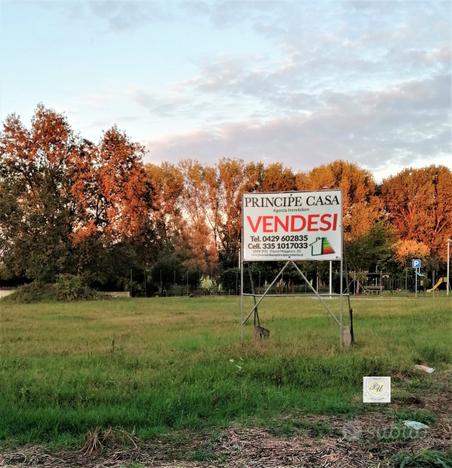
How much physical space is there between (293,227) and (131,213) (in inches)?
1159

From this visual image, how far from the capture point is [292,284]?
58938 millimetres

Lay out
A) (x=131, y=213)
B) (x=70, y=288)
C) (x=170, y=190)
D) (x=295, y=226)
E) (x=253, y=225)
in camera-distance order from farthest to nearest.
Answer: (x=170, y=190)
(x=131, y=213)
(x=70, y=288)
(x=253, y=225)
(x=295, y=226)

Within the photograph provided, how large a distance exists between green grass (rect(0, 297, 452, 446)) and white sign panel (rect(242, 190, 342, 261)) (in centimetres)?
184

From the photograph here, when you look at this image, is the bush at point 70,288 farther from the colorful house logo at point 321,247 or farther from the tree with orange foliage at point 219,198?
the colorful house logo at point 321,247

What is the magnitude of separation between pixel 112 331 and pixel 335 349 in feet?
22.4

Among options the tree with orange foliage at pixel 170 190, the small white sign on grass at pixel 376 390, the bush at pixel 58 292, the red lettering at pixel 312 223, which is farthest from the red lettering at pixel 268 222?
the tree with orange foliage at pixel 170 190

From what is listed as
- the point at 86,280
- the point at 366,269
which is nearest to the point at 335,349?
the point at 86,280

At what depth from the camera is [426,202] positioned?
5841cm

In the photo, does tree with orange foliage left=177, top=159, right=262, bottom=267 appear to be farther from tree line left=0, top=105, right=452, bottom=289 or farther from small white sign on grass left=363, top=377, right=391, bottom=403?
small white sign on grass left=363, top=377, right=391, bottom=403

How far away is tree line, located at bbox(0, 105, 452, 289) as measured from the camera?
39.0 m

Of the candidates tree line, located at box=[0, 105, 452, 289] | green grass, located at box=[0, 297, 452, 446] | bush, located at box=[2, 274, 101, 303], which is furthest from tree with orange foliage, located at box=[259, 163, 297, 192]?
green grass, located at box=[0, 297, 452, 446]

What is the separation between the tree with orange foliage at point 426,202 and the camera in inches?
2308

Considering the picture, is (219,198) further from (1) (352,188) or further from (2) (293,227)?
(2) (293,227)

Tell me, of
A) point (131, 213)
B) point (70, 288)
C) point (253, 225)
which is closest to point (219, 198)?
point (131, 213)
